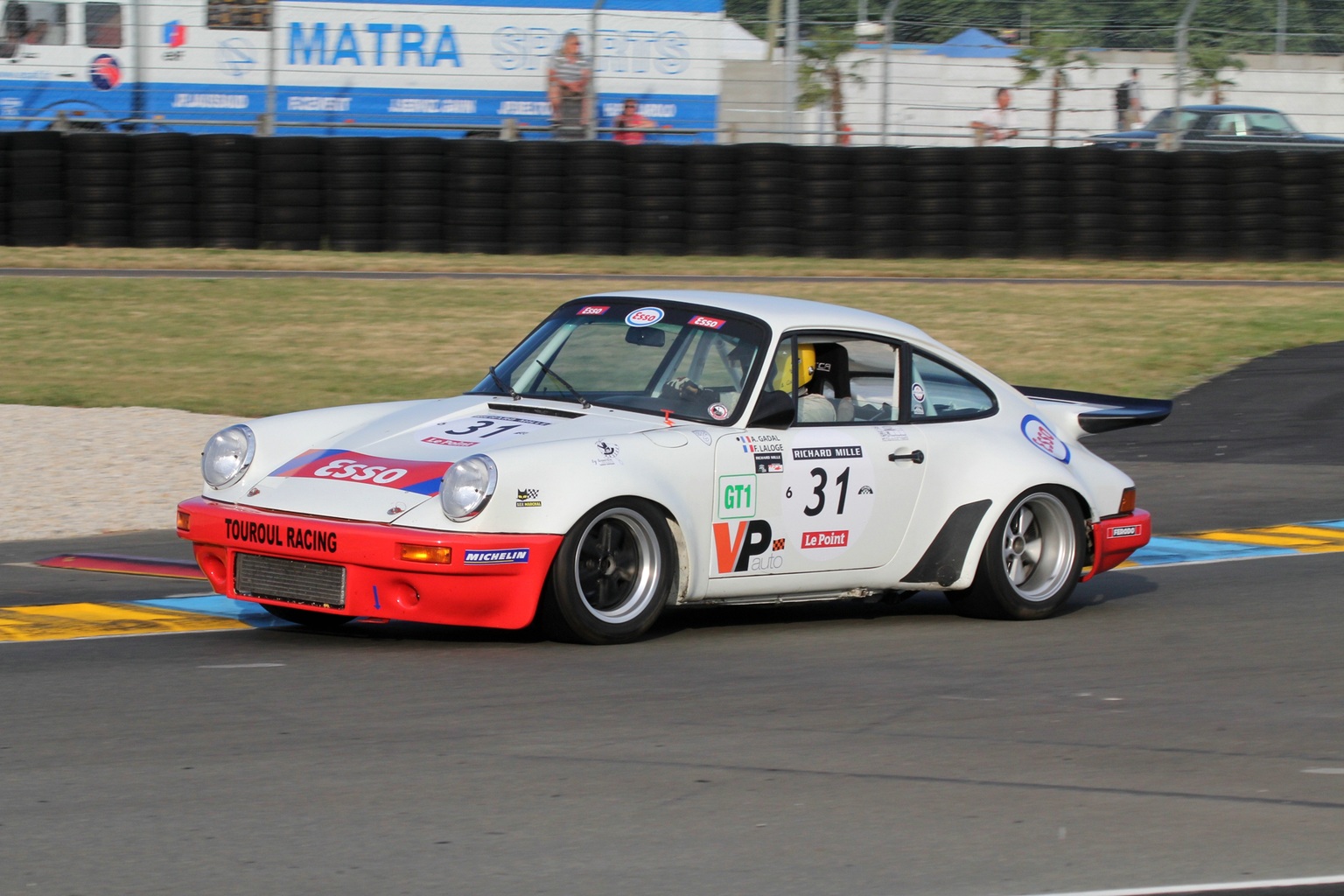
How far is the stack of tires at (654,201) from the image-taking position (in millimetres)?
19312

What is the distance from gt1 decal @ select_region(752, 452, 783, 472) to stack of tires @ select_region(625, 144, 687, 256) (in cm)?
1347

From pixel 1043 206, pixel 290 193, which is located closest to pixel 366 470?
pixel 290 193

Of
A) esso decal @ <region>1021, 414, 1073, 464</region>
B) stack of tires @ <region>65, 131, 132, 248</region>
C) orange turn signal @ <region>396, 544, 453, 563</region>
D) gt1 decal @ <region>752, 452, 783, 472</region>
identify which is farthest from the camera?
stack of tires @ <region>65, 131, 132, 248</region>

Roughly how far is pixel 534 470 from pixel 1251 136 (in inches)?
705

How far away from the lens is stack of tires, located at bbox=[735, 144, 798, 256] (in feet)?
63.6

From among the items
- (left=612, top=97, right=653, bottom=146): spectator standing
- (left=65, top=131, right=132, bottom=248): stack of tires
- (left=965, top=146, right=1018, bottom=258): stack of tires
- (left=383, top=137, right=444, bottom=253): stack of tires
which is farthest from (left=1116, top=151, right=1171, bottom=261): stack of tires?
(left=65, top=131, right=132, bottom=248): stack of tires

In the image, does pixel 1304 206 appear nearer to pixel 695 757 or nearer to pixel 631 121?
pixel 631 121

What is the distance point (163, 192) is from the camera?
1848 centimetres

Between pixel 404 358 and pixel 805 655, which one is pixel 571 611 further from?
pixel 404 358

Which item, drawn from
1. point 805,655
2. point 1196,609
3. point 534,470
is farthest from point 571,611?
point 1196,609

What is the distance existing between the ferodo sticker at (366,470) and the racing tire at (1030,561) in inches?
87.7

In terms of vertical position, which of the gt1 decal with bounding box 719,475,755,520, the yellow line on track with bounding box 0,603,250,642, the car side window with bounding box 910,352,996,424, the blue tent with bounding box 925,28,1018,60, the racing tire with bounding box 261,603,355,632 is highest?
the blue tent with bounding box 925,28,1018,60

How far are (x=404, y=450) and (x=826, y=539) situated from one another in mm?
1547

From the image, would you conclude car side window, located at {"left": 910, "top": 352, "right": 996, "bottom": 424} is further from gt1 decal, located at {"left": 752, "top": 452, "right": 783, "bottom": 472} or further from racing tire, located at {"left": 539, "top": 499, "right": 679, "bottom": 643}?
racing tire, located at {"left": 539, "top": 499, "right": 679, "bottom": 643}
